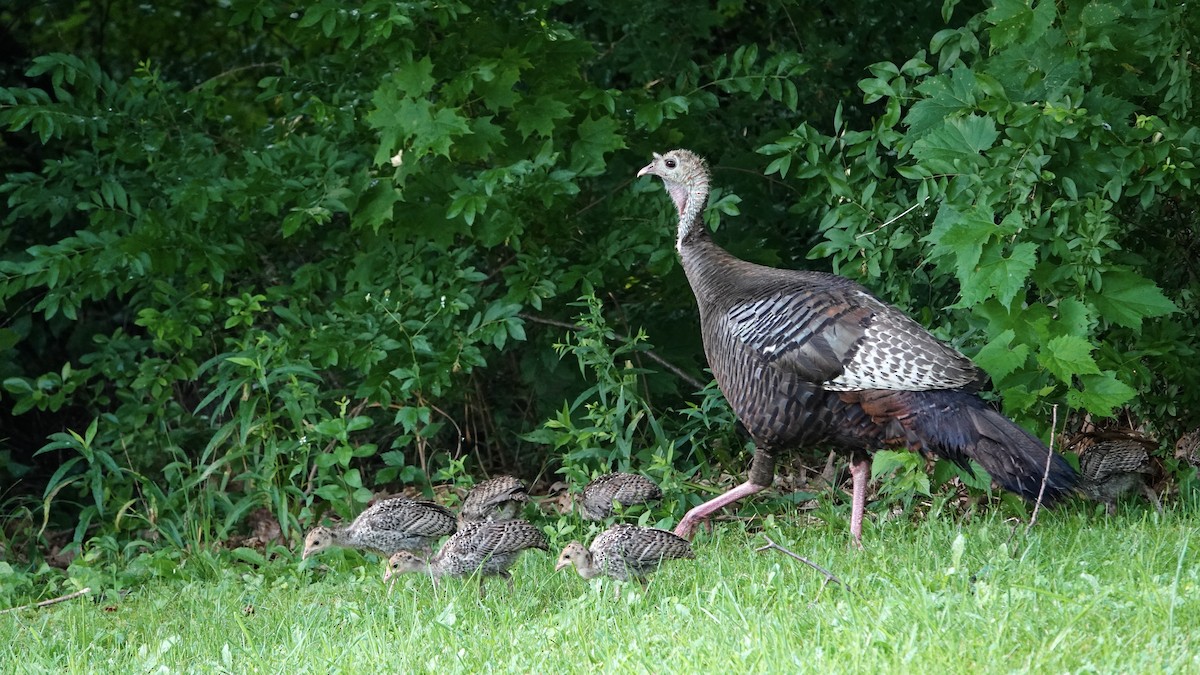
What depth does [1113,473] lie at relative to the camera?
6.08 m

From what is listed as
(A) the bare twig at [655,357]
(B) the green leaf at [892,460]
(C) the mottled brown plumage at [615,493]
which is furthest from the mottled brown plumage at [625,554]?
(A) the bare twig at [655,357]

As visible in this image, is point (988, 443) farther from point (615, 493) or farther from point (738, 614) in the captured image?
point (615, 493)

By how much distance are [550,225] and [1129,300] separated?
120 inches

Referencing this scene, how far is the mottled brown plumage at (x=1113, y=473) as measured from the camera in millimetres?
6062

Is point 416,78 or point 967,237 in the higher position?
point 416,78

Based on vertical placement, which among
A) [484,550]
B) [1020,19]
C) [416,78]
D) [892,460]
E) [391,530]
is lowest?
[391,530]

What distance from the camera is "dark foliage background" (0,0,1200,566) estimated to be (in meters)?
5.86

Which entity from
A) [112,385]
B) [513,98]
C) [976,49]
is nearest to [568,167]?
[513,98]

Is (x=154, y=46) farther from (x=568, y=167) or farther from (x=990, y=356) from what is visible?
(x=990, y=356)

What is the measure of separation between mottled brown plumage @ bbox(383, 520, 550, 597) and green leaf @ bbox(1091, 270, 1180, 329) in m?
2.57

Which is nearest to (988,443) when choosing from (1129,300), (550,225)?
(1129,300)

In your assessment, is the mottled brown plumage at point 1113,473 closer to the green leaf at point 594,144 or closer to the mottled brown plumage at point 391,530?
the green leaf at point 594,144

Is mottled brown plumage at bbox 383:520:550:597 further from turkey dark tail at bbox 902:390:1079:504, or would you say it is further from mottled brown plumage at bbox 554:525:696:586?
turkey dark tail at bbox 902:390:1079:504

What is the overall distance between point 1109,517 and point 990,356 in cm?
87
